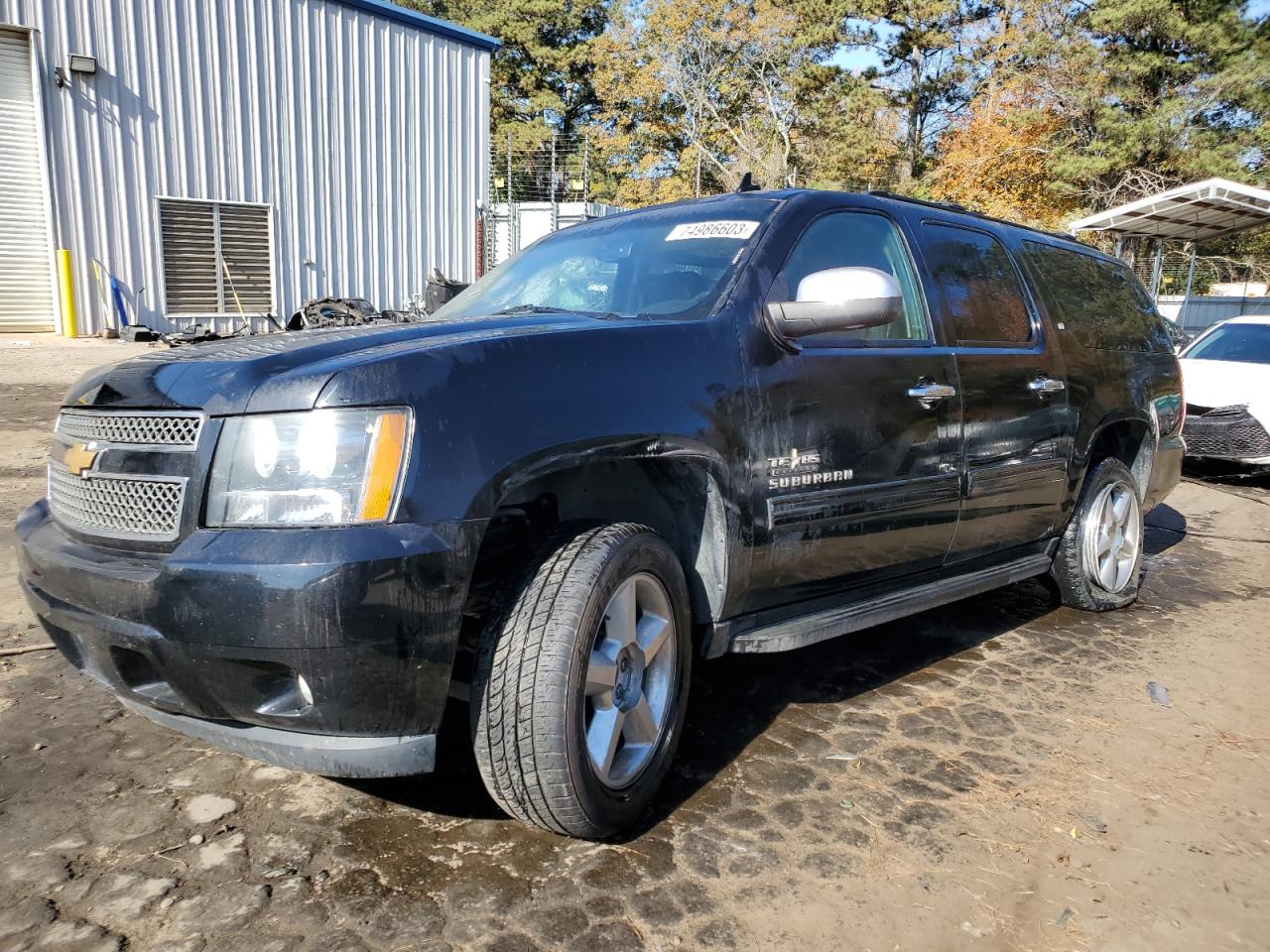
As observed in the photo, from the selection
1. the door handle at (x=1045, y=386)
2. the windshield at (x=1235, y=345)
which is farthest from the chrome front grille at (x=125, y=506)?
the windshield at (x=1235, y=345)

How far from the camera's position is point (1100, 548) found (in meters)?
4.28

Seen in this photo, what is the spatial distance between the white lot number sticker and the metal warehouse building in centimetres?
1349

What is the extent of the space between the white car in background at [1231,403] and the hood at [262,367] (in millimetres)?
7407

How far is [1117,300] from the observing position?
4.61 meters

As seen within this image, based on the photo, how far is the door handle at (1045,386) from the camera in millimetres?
3670

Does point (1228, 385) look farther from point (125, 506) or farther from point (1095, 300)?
point (125, 506)

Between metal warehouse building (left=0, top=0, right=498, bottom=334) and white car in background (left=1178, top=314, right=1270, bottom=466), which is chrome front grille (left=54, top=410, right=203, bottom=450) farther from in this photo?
metal warehouse building (left=0, top=0, right=498, bottom=334)

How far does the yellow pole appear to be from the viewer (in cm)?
1319

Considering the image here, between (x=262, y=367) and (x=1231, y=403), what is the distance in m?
8.60

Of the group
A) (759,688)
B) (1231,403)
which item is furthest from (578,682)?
(1231,403)

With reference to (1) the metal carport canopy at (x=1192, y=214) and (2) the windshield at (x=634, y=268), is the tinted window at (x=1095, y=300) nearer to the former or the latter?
(2) the windshield at (x=634, y=268)

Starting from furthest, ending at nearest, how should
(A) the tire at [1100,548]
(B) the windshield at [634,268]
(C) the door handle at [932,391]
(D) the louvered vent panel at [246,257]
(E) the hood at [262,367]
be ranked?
(D) the louvered vent panel at [246,257] → (A) the tire at [1100,548] → (C) the door handle at [932,391] → (B) the windshield at [634,268] → (E) the hood at [262,367]

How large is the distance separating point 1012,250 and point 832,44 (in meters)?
33.6

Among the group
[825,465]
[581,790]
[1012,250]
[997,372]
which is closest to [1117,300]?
[1012,250]
